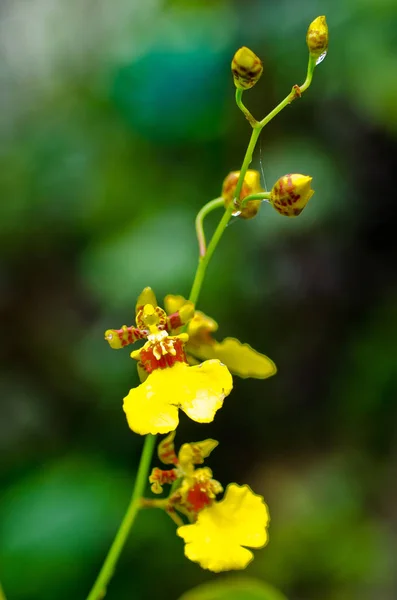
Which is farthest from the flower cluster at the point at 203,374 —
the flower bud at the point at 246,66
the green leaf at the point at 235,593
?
the green leaf at the point at 235,593

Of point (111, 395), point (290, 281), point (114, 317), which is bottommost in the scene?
point (111, 395)

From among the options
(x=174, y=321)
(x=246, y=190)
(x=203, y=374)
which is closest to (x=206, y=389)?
(x=203, y=374)

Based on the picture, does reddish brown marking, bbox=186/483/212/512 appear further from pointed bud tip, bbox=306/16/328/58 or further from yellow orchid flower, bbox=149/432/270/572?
pointed bud tip, bbox=306/16/328/58

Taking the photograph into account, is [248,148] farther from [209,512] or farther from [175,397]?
[209,512]

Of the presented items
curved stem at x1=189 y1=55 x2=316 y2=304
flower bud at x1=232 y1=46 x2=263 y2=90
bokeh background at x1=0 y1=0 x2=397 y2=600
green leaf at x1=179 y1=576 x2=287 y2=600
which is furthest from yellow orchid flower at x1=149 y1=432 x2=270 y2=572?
bokeh background at x1=0 y1=0 x2=397 y2=600

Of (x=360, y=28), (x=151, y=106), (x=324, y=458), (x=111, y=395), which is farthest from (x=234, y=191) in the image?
(x=324, y=458)

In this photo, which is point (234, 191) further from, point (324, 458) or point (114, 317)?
point (324, 458)

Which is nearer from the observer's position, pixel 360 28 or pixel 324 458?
pixel 360 28
